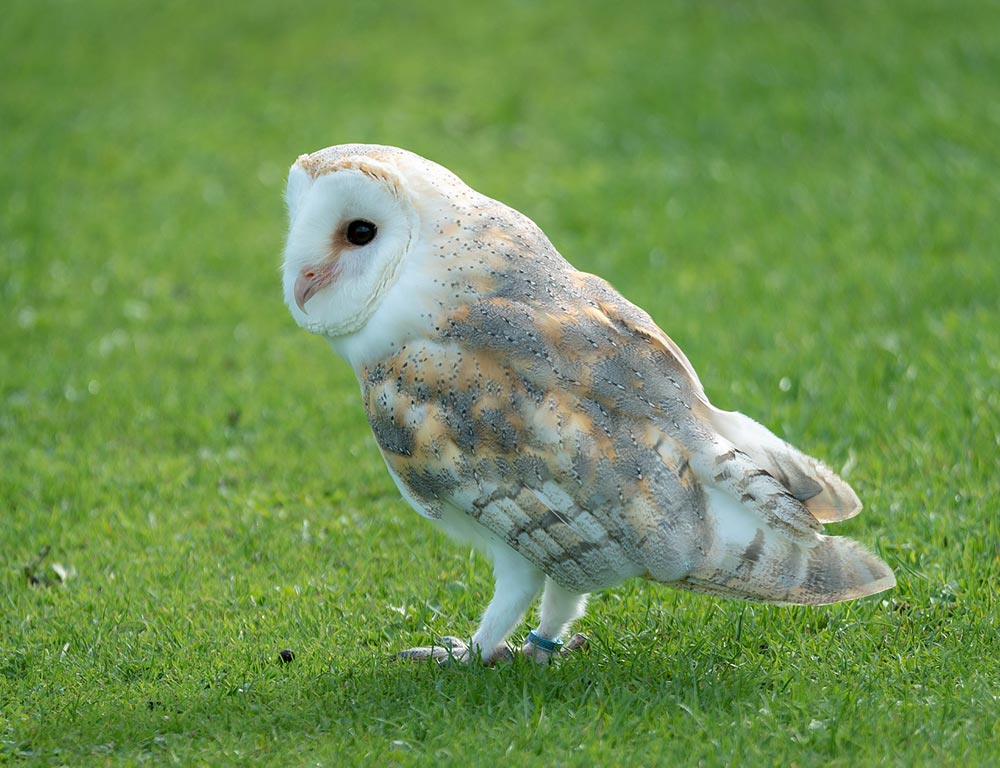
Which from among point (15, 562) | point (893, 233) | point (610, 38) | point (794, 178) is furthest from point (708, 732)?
point (610, 38)

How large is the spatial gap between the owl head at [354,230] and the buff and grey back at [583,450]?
0.04 meters

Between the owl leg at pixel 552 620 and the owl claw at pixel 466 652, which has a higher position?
the owl leg at pixel 552 620

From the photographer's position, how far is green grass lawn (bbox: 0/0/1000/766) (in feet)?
11.7

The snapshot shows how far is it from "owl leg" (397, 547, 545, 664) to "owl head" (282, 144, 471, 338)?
0.81 m

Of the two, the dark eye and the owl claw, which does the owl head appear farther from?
the owl claw

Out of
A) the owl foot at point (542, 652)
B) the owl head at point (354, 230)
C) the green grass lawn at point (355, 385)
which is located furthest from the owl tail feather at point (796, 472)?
the owl head at point (354, 230)

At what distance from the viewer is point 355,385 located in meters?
6.30

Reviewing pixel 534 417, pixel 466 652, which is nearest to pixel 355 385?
pixel 466 652

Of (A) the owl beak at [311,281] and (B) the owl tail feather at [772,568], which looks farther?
(A) the owl beak at [311,281]

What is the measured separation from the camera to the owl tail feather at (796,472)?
3.54 metres

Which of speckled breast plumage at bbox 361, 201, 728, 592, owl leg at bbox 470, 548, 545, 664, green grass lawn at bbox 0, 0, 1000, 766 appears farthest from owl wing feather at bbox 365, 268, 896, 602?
green grass lawn at bbox 0, 0, 1000, 766

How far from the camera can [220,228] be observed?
27.6 feet

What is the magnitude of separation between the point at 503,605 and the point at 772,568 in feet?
2.57

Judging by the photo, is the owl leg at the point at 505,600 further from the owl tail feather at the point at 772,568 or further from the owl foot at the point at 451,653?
the owl tail feather at the point at 772,568
